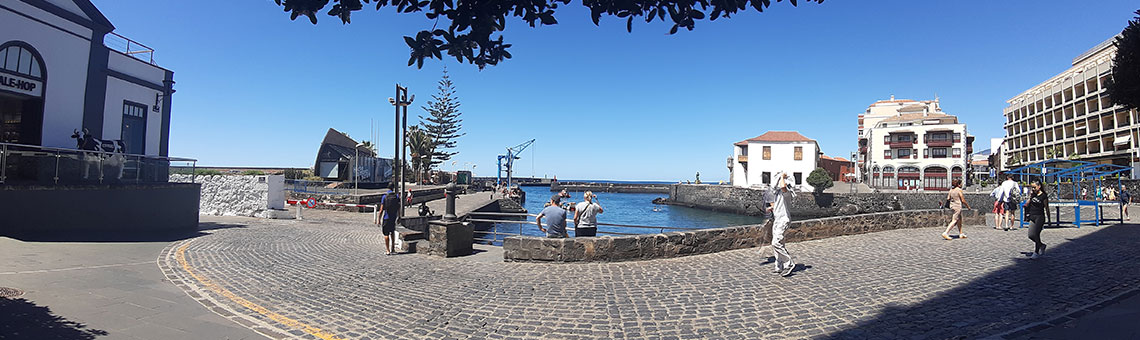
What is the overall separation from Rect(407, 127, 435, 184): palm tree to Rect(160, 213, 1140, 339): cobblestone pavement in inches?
2166

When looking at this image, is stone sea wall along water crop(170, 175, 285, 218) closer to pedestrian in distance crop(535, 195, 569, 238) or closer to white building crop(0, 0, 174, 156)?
white building crop(0, 0, 174, 156)

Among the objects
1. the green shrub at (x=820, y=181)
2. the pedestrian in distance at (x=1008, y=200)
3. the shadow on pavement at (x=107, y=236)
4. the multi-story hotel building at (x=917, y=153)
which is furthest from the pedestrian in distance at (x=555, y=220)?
the multi-story hotel building at (x=917, y=153)

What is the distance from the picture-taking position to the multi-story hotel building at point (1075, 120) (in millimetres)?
44922

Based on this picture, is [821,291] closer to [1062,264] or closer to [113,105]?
[1062,264]

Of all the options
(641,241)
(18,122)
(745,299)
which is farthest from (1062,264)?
(18,122)

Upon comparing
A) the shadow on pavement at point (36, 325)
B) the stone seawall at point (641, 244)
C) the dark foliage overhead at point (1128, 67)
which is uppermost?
the dark foliage overhead at point (1128, 67)

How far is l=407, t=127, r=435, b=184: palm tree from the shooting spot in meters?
62.8

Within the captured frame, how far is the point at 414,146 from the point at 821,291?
6322cm

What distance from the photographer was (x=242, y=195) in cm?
1936

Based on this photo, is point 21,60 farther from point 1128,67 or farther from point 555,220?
point 1128,67

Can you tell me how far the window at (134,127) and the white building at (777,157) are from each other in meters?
58.3

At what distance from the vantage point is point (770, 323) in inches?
181

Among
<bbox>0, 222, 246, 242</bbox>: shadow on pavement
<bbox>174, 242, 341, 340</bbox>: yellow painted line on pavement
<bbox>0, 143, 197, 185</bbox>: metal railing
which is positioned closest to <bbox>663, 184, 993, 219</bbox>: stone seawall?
<bbox>0, 222, 246, 242</bbox>: shadow on pavement

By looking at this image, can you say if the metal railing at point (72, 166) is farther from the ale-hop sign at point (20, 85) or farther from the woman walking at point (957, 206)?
the woman walking at point (957, 206)
